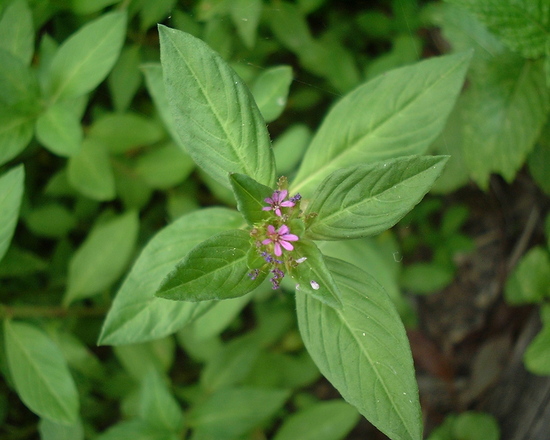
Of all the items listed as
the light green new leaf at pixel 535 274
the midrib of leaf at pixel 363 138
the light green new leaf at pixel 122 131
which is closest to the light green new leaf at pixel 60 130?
the light green new leaf at pixel 122 131

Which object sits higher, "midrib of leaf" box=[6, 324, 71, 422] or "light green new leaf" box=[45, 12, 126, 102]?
"light green new leaf" box=[45, 12, 126, 102]

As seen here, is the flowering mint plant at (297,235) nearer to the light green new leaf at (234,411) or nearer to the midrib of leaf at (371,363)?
the midrib of leaf at (371,363)

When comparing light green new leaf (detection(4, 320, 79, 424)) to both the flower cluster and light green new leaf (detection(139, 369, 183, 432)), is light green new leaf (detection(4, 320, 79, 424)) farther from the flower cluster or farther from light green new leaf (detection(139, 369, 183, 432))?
the flower cluster

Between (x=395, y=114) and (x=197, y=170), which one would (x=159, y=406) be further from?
(x=395, y=114)

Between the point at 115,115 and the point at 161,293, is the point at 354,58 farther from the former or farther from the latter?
the point at 161,293

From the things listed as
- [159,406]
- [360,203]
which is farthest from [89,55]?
[159,406]

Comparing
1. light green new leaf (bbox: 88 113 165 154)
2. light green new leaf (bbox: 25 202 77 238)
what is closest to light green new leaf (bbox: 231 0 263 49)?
light green new leaf (bbox: 88 113 165 154)
